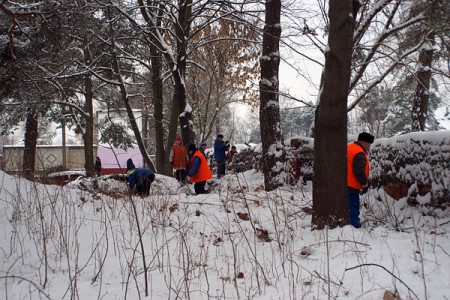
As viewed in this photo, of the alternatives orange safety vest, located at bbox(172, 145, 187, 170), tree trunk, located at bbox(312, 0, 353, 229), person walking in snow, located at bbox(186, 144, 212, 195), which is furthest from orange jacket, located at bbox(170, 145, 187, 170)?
tree trunk, located at bbox(312, 0, 353, 229)

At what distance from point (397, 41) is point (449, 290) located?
26.5ft

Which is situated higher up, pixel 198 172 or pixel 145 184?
pixel 198 172

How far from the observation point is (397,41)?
9383 mm

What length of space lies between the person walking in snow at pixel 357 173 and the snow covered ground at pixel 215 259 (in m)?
0.22

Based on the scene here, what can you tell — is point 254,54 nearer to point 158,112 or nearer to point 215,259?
point 158,112

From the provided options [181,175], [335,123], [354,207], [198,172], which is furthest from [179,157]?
[335,123]

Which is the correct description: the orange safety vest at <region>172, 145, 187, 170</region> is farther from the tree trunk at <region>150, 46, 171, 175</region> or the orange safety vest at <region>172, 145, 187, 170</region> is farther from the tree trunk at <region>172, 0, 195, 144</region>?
the tree trunk at <region>150, 46, 171, 175</region>

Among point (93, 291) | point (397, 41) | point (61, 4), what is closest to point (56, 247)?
point (93, 291)

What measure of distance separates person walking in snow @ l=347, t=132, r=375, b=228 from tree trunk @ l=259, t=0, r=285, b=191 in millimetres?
2383

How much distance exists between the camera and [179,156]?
1073 cm

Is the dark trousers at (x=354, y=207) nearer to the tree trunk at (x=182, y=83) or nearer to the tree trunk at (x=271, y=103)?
the tree trunk at (x=271, y=103)

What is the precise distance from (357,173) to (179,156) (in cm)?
664

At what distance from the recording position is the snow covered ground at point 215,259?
2875 millimetres

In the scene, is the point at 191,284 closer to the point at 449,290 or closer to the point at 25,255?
the point at 25,255
